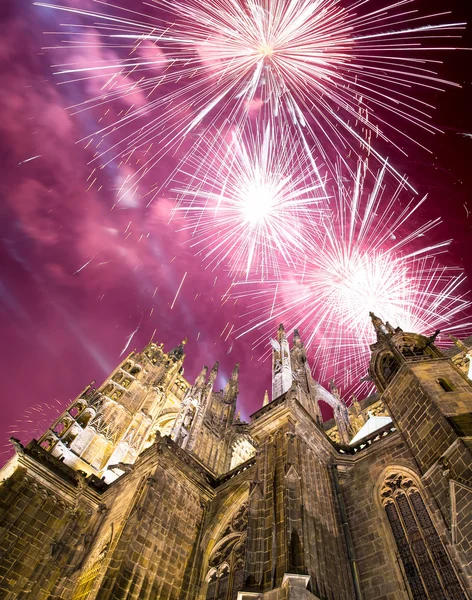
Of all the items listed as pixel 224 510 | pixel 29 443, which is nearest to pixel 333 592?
pixel 224 510

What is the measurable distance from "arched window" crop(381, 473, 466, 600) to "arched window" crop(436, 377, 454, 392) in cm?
327

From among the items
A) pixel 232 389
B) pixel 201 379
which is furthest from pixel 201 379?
pixel 232 389

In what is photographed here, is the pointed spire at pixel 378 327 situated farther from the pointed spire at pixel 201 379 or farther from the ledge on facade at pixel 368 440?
the pointed spire at pixel 201 379

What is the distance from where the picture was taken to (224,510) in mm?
15602

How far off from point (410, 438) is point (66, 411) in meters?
19.9

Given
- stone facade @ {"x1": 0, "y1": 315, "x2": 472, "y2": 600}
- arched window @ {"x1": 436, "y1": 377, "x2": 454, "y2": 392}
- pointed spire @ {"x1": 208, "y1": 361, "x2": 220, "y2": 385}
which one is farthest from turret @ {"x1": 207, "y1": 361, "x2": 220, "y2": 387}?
arched window @ {"x1": 436, "y1": 377, "x2": 454, "y2": 392}

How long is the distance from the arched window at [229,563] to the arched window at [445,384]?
9324 mm

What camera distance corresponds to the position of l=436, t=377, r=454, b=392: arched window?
40.2 feet

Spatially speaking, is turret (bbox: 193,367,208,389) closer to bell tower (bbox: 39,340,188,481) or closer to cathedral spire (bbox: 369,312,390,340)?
bell tower (bbox: 39,340,188,481)

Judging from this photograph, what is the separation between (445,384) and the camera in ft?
41.0

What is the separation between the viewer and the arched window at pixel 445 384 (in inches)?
482

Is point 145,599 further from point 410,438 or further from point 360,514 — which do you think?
point 410,438

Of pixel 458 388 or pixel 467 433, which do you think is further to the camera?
pixel 458 388

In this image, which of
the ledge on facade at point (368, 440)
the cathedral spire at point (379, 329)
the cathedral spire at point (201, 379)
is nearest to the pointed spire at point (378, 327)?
the cathedral spire at point (379, 329)
